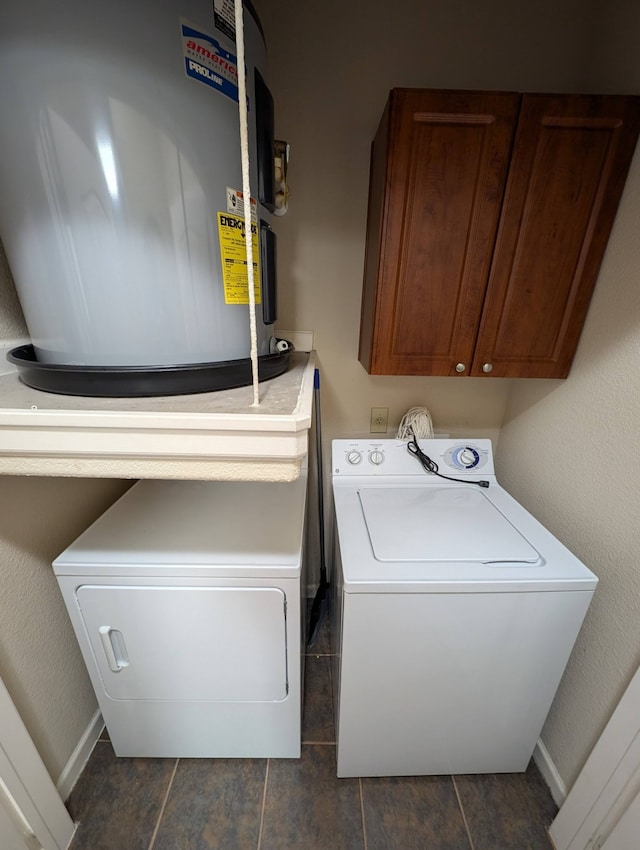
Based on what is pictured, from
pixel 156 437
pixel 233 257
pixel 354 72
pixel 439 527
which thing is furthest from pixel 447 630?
pixel 354 72

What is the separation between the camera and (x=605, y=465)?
1.09 meters

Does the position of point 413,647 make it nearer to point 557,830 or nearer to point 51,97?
point 557,830

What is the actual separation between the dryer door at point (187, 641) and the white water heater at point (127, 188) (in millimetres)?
652

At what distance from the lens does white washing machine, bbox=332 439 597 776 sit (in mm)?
977

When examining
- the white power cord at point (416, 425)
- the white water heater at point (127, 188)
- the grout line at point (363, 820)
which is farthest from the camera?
the white power cord at point (416, 425)

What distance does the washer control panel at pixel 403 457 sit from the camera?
4.83 feet

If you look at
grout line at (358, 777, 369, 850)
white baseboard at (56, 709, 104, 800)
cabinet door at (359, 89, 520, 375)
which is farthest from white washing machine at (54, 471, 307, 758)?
cabinet door at (359, 89, 520, 375)

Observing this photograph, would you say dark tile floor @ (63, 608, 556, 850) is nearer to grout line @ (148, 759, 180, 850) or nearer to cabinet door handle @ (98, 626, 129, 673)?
grout line @ (148, 759, 180, 850)

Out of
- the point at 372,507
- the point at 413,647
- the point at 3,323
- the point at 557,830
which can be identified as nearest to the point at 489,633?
the point at 413,647

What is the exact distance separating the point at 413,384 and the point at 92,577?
148 centimetres

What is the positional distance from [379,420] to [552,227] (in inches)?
39.5

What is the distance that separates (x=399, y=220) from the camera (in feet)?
3.61

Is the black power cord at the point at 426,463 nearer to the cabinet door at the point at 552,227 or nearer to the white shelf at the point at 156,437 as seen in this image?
the cabinet door at the point at 552,227

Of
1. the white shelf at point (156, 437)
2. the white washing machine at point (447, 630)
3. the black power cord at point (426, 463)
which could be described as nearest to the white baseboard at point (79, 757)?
the white washing machine at point (447, 630)
